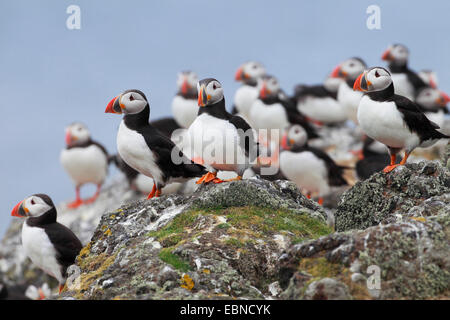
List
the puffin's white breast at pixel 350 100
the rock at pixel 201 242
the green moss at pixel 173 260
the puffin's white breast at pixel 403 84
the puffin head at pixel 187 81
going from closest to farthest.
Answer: the rock at pixel 201 242
the green moss at pixel 173 260
the puffin's white breast at pixel 350 100
the puffin's white breast at pixel 403 84
the puffin head at pixel 187 81

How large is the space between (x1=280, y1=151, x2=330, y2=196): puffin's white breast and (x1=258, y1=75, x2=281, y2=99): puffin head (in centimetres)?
506

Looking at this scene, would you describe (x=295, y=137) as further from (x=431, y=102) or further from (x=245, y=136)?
(x=245, y=136)

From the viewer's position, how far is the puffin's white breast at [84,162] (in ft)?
66.0

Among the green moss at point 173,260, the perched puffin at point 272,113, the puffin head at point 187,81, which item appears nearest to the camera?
the green moss at point 173,260

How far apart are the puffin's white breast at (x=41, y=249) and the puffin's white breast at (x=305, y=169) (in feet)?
22.6

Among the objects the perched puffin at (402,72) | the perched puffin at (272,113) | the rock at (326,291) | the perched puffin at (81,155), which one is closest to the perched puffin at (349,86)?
the perched puffin at (402,72)

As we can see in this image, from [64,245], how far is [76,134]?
990cm

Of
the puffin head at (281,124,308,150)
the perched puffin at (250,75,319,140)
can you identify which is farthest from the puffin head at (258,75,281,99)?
the puffin head at (281,124,308,150)

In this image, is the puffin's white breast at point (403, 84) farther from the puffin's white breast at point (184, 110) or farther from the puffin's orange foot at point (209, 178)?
the puffin's orange foot at point (209, 178)

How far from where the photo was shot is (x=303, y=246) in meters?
7.01

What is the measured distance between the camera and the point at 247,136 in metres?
9.59

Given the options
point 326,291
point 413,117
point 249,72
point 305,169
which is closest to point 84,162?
point 305,169
